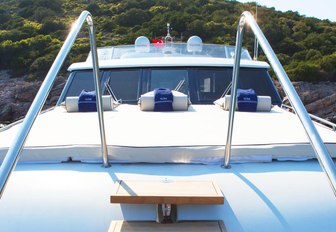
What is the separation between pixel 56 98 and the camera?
15297 millimetres

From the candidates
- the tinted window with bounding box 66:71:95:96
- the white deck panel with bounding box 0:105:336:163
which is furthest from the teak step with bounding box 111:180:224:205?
the tinted window with bounding box 66:71:95:96

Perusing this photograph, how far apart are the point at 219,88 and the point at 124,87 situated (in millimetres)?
993

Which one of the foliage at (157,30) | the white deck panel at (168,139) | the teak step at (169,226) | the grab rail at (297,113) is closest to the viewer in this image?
the grab rail at (297,113)

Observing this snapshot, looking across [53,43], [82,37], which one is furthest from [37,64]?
[82,37]

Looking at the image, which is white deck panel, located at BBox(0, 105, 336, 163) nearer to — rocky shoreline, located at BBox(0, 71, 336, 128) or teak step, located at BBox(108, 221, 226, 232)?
teak step, located at BBox(108, 221, 226, 232)

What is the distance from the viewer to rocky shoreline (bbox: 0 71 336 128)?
15.8m

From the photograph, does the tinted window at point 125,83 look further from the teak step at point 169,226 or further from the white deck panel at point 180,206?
the teak step at point 169,226

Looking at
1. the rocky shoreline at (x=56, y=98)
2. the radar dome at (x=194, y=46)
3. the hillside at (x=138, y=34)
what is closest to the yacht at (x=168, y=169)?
the radar dome at (x=194, y=46)

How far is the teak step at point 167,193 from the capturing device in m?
1.64

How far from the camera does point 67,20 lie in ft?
89.7

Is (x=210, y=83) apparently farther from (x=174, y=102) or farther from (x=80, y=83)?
(x=80, y=83)

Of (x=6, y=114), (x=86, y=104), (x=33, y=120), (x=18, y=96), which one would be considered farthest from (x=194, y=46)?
(x=18, y=96)

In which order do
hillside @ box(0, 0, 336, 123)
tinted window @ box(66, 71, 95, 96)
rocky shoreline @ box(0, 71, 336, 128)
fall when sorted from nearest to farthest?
1. tinted window @ box(66, 71, 95, 96)
2. rocky shoreline @ box(0, 71, 336, 128)
3. hillside @ box(0, 0, 336, 123)

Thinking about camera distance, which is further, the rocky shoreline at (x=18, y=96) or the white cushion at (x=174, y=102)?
the rocky shoreline at (x=18, y=96)
